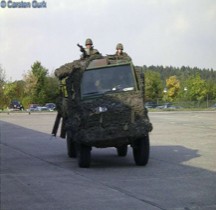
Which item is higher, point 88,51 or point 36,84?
point 36,84

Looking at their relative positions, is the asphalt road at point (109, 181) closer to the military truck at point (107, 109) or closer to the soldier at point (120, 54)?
the military truck at point (107, 109)

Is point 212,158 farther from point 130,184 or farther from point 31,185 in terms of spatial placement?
point 31,185

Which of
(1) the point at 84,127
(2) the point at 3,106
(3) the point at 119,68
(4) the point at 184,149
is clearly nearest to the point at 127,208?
(1) the point at 84,127

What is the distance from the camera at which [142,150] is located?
11633 millimetres

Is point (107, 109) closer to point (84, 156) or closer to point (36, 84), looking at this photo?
point (84, 156)

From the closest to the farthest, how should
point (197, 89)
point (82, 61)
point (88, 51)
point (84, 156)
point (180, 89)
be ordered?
point (84, 156) < point (82, 61) < point (88, 51) < point (197, 89) < point (180, 89)

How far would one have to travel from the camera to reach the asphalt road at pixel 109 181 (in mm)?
7512

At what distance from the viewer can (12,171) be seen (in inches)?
446

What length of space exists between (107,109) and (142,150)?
1403mm

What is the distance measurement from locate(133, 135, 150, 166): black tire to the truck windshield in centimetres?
128

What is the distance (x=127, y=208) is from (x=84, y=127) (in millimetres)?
4269

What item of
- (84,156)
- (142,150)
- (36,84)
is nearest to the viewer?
(142,150)

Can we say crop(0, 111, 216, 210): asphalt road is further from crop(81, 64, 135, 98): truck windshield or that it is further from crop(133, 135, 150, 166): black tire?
crop(81, 64, 135, 98): truck windshield

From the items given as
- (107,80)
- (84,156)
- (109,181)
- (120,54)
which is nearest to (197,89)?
(120,54)
